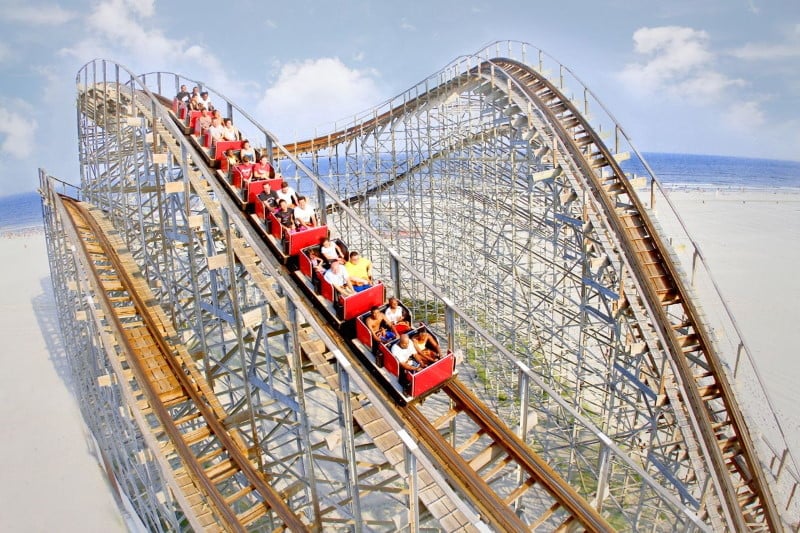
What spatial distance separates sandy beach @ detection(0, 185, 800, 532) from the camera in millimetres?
7938

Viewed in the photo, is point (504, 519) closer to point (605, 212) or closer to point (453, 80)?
point (605, 212)

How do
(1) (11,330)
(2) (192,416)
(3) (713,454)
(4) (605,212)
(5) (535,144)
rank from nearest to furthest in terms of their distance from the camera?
(3) (713,454) < (2) (192,416) < (4) (605,212) < (5) (535,144) < (1) (11,330)

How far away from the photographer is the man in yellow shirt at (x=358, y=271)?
5355 millimetres

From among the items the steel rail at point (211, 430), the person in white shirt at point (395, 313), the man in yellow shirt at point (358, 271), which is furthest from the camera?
the man in yellow shirt at point (358, 271)

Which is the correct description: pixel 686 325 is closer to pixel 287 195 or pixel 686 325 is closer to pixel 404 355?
pixel 404 355

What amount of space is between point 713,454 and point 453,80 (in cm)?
826

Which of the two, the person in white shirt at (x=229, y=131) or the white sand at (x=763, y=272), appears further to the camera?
the white sand at (x=763, y=272)

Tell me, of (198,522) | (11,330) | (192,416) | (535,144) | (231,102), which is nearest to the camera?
(198,522)

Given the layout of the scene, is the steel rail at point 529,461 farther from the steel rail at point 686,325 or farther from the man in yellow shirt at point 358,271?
the steel rail at point 686,325

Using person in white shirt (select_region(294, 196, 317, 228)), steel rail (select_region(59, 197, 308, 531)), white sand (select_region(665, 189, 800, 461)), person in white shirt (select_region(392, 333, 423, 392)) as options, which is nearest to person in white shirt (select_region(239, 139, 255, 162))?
person in white shirt (select_region(294, 196, 317, 228))

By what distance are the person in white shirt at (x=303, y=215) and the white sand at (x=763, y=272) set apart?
18.6ft

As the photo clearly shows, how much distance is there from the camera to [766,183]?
55875 millimetres

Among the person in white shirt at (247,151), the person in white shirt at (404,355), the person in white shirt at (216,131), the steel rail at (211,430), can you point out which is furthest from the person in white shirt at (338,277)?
the person in white shirt at (216,131)

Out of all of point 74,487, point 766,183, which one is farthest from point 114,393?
point 766,183
